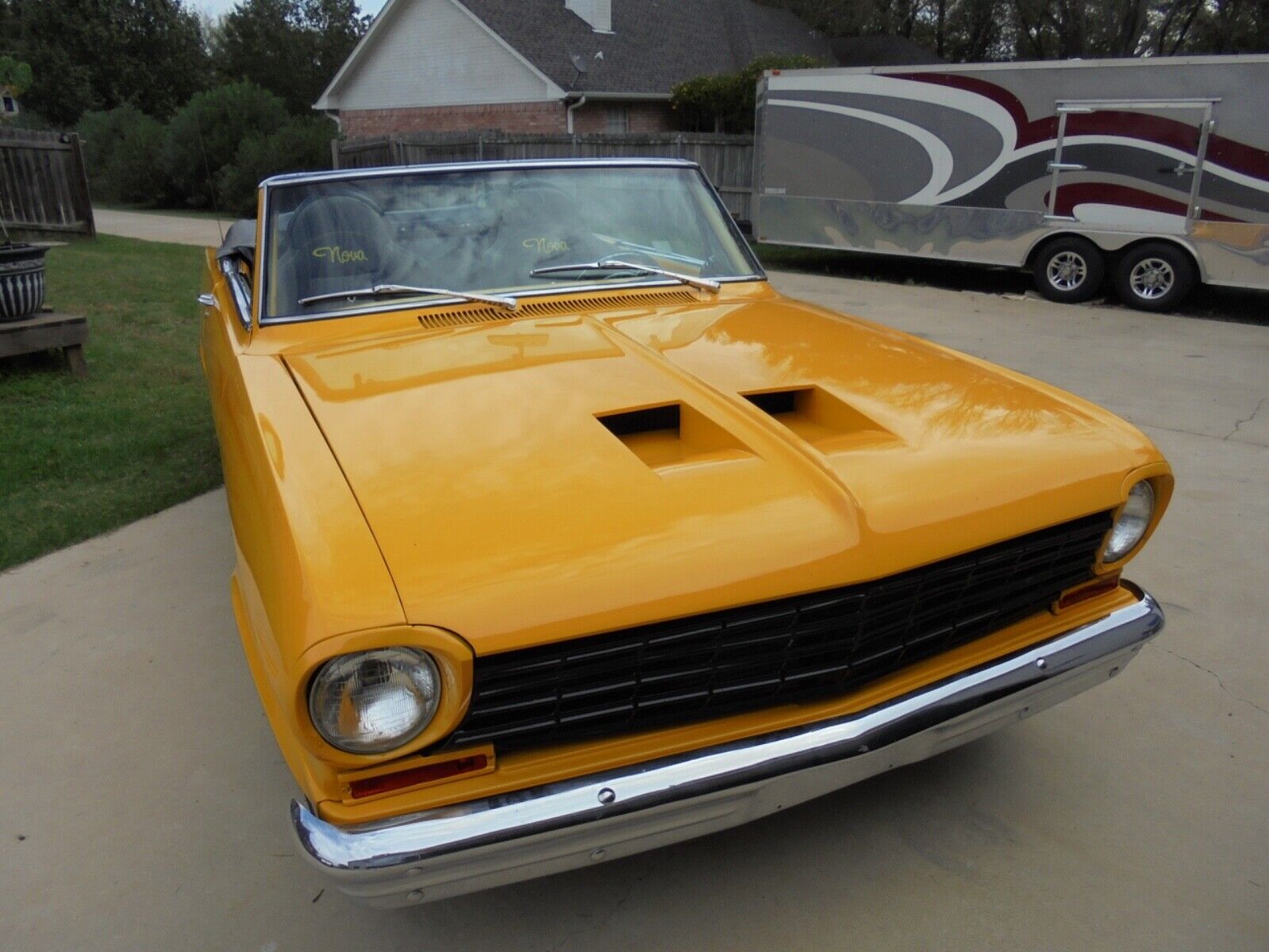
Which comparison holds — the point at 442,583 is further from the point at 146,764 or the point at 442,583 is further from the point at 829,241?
the point at 829,241

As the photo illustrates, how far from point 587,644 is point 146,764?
1.74 m

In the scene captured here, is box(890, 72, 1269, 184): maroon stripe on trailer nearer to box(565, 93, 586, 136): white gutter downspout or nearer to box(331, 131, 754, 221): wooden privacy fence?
box(331, 131, 754, 221): wooden privacy fence

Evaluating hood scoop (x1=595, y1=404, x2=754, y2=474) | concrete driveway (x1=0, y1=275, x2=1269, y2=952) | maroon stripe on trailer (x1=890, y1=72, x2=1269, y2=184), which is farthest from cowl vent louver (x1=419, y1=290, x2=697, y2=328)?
maroon stripe on trailer (x1=890, y1=72, x2=1269, y2=184)

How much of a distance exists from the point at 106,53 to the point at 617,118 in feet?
77.9

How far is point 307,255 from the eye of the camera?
3.03 metres

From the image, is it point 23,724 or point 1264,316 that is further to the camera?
point 1264,316

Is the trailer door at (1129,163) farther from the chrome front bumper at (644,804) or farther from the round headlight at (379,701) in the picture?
the round headlight at (379,701)

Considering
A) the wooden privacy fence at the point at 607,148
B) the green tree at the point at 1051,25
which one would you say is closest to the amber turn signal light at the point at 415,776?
the wooden privacy fence at the point at 607,148

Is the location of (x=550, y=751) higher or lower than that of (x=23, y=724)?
higher

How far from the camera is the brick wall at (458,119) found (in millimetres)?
21266

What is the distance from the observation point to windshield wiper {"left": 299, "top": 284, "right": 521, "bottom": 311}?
2.95m

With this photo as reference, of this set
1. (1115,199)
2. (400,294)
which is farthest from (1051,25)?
(400,294)

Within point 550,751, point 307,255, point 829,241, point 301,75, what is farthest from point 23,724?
point 301,75

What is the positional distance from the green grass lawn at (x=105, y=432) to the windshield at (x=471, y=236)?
6.78ft
